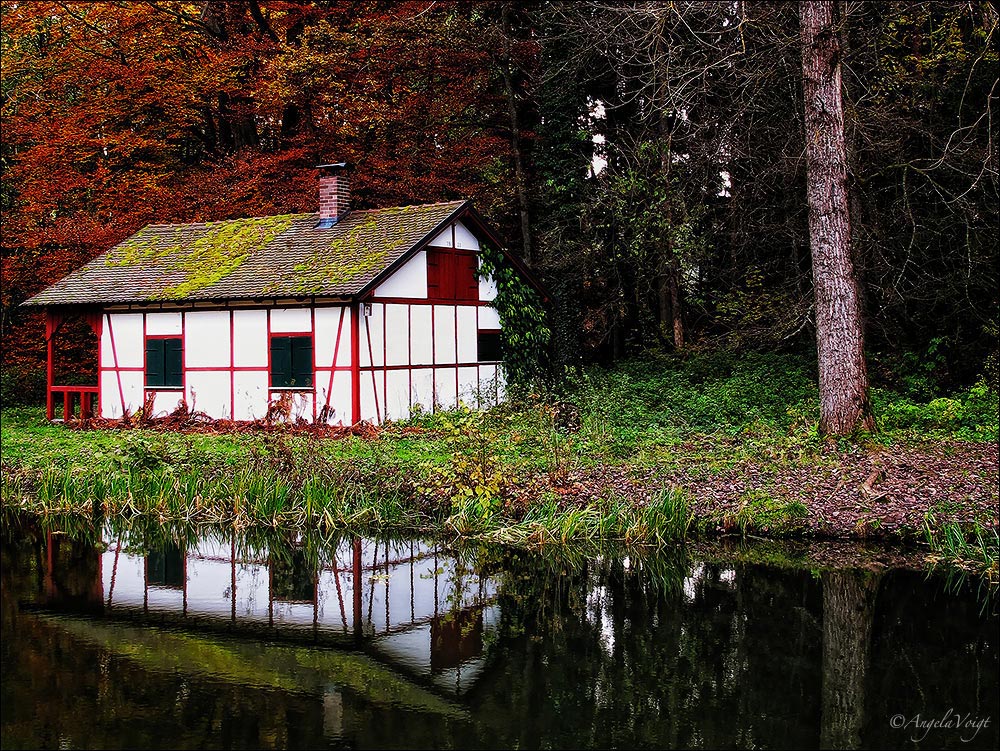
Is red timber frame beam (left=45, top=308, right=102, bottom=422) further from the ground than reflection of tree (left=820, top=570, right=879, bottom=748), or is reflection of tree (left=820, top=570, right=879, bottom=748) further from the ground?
red timber frame beam (left=45, top=308, right=102, bottom=422)

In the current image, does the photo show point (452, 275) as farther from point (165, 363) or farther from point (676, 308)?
point (676, 308)

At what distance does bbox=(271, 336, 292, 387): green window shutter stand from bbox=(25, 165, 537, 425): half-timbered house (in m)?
0.02

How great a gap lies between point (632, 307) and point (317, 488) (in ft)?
52.2

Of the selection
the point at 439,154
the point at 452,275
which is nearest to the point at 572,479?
the point at 452,275

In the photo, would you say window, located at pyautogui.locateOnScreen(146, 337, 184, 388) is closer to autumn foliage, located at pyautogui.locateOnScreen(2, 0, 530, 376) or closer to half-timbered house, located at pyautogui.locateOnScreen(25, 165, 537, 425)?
half-timbered house, located at pyautogui.locateOnScreen(25, 165, 537, 425)

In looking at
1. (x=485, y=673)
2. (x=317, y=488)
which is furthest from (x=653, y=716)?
(x=317, y=488)

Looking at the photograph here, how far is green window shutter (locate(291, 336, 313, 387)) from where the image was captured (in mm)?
19594

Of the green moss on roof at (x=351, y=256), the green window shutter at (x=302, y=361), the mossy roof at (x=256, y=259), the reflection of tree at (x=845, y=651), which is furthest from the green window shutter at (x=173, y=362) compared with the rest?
the reflection of tree at (x=845, y=651)

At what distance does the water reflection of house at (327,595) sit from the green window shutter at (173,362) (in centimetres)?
855

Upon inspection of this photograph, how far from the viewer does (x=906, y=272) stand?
65.6 ft

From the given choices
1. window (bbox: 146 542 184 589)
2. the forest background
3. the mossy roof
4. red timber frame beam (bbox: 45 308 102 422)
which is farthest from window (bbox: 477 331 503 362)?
window (bbox: 146 542 184 589)

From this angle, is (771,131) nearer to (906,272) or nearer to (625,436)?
(906,272)

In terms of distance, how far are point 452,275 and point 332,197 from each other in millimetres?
3326

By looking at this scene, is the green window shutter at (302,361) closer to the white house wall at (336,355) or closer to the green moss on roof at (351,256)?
the white house wall at (336,355)
